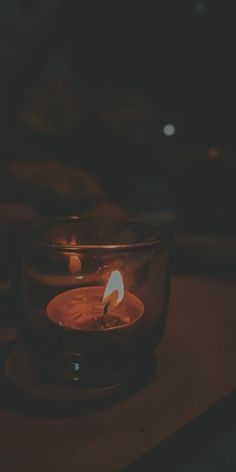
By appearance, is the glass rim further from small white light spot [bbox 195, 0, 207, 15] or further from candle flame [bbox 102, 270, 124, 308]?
small white light spot [bbox 195, 0, 207, 15]

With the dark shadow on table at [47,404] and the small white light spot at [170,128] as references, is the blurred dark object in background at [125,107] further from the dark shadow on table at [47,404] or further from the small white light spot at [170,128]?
the dark shadow on table at [47,404]

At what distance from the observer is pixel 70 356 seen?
1.14ft

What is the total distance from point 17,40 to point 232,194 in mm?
465

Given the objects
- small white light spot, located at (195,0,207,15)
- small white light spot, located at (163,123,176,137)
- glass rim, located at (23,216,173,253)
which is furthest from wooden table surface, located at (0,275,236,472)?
small white light spot, located at (195,0,207,15)

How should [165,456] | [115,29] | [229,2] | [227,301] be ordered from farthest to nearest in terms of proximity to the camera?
[229,2] < [115,29] < [227,301] < [165,456]

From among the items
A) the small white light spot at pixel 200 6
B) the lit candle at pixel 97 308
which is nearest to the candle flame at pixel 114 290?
the lit candle at pixel 97 308

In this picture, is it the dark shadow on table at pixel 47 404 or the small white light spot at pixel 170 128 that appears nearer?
the dark shadow on table at pixel 47 404

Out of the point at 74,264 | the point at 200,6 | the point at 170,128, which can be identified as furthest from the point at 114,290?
the point at 200,6

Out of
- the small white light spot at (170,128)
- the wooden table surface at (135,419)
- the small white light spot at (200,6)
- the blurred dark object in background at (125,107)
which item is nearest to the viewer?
the wooden table surface at (135,419)

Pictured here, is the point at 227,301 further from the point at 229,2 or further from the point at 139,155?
the point at 229,2

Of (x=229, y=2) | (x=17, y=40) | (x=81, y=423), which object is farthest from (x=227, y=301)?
(x=229, y=2)

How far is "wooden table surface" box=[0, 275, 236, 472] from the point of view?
0.92 feet

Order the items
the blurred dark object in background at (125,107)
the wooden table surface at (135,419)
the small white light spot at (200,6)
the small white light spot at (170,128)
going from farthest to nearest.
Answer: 1. the small white light spot at (200,6)
2. the small white light spot at (170,128)
3. the blurred dark object in background at (125,107)
4. the wooden table surface at (135,419)

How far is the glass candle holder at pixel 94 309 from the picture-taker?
0.33m
